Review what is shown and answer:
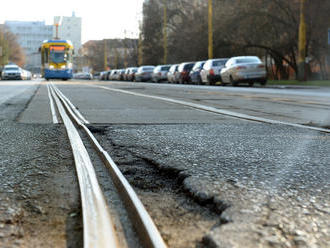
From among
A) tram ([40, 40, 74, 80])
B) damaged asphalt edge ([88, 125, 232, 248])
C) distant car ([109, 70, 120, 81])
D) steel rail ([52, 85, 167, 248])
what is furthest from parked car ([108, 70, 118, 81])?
steel rail ([52, 85, 167, 248])

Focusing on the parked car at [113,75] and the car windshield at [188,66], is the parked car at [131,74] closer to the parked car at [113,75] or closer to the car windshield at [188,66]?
the parked car at [113,75]

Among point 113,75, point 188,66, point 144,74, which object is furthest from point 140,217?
point 113,75

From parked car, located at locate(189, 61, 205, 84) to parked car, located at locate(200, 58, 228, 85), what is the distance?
1285mm

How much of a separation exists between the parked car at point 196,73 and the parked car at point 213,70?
4.22 ft

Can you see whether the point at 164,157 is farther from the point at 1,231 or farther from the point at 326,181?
the point at 1,231

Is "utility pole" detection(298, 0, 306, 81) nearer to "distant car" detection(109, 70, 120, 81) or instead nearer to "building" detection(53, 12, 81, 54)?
"distant car" detection(109, 70, 120, 81)

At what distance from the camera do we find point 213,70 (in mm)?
26969

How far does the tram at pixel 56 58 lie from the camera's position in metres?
37.7

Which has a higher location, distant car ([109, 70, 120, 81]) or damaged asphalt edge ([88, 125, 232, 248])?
distant car ([109, 70, 120, 81])

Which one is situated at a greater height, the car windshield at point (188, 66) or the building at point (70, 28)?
the building at point (70, 28)

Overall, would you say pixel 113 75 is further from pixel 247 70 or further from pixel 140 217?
pixel 140 217

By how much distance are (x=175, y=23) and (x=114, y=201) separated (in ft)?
192

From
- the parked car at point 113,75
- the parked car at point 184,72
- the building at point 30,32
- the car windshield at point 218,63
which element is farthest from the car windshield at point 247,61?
the building at point 30,32

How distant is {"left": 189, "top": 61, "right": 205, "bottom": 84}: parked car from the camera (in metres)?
29.6
